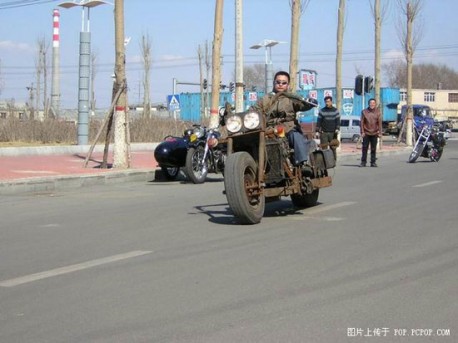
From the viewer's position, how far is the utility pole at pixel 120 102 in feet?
55.4

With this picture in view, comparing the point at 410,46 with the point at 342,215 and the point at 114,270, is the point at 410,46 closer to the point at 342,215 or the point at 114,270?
the point at 342,215

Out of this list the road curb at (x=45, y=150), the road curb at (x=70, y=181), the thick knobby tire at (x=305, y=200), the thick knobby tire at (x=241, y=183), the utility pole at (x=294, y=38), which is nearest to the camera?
the thick knobby tire at (x=241, y=183)

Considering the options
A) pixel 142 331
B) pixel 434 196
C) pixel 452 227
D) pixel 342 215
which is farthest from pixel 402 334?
pixel 434 196

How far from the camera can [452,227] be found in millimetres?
8250

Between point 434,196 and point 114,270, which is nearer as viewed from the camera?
point 114,270

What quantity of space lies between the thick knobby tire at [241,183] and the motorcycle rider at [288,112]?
0.80 m

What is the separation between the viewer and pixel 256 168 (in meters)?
8.47

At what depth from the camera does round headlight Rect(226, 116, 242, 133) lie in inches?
330

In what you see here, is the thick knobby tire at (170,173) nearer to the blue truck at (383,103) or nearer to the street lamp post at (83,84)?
the street lamp post at (83,84)

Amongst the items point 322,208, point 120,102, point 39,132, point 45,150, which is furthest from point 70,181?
point 39,132

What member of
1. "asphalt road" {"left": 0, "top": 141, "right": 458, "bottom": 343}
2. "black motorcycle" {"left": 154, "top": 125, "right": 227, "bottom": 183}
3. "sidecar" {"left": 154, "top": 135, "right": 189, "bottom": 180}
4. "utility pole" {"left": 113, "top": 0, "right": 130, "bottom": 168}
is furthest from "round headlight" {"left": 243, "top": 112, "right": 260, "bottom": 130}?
"utility pole" {"left": 113, "top": 0, "right": 130, "bottom": 168}

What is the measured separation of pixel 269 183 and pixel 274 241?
1.56m

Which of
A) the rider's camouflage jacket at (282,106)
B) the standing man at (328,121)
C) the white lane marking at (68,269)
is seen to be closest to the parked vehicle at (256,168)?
the rider's camouflage jacket at (282,106)

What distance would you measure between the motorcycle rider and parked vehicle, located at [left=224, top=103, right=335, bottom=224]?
0.44ft
